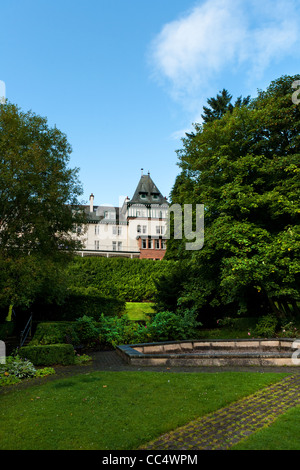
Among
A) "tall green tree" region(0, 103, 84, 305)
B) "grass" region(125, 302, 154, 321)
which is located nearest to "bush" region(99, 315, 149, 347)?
"tall green tree" region(0, 103, 84, 305)

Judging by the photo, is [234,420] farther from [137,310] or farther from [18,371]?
[137,310]

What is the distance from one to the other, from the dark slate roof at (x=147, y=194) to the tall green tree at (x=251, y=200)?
38.3m

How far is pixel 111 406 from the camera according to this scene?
7016 millimetres

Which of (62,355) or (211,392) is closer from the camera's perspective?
(211,392)

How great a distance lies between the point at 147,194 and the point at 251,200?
4527 centimetres

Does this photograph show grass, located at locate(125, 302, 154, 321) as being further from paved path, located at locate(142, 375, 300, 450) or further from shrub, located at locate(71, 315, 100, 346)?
paved path, located at locate(142, 375, 300, 450)

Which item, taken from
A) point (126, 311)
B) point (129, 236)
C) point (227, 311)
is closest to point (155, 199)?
point (129, 236)

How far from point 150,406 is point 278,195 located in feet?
40.3

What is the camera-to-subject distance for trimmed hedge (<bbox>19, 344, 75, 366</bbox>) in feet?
40.0

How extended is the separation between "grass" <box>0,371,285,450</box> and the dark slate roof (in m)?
50.6

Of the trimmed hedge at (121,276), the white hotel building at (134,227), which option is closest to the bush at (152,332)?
the trimmed hedge at (121,276)

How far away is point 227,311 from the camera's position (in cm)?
2255

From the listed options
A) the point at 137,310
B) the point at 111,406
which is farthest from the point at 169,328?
the point at 137,310

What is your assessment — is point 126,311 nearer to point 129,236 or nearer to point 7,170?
point 7,170
